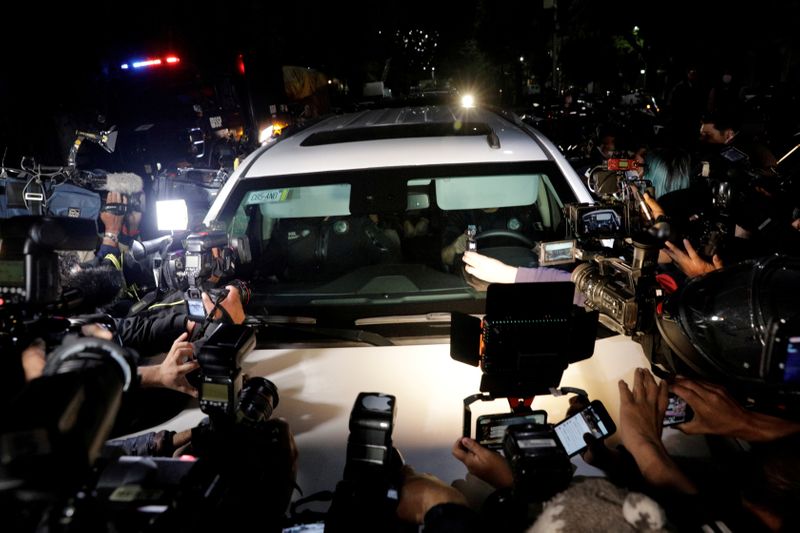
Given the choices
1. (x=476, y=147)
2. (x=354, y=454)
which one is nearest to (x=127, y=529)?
(x=354, y=454)

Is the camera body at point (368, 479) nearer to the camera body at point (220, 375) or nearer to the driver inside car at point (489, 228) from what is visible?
the camera body at point (220, 375)

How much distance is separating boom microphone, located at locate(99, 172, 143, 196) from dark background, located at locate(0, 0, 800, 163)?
5.75m

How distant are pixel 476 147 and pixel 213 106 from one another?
14388mm

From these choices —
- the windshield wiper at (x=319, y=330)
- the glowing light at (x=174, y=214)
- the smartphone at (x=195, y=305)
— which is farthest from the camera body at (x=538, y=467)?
the glowing light at (x=174, y=214)

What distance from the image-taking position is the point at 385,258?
2.99 metres

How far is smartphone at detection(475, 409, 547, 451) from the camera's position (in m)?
1.63

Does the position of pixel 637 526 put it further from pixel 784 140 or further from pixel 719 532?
pixel 784 140

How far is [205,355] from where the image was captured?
150 cm

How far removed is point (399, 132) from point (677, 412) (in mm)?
2250

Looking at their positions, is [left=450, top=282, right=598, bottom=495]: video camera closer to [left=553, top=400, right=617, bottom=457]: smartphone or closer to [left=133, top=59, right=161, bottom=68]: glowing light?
[left=553, top=400, right=617, bottom=457]: smartphone

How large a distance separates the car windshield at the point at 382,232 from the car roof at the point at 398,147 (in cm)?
7

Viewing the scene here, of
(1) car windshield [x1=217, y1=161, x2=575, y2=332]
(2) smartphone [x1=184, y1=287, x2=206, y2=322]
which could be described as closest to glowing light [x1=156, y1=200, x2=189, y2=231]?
(1) car windshield [x1=217, y1=161, x2=575, y2=332]

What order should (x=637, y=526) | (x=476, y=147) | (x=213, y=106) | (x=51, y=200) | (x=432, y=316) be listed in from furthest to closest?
(x=213, y=106) < (x=51, y=200) < (x=476, y=147) < (x=432, y=316) < (x=637, y=526)

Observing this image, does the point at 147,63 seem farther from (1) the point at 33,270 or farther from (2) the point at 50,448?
Answer: (2) the point at 50,448
